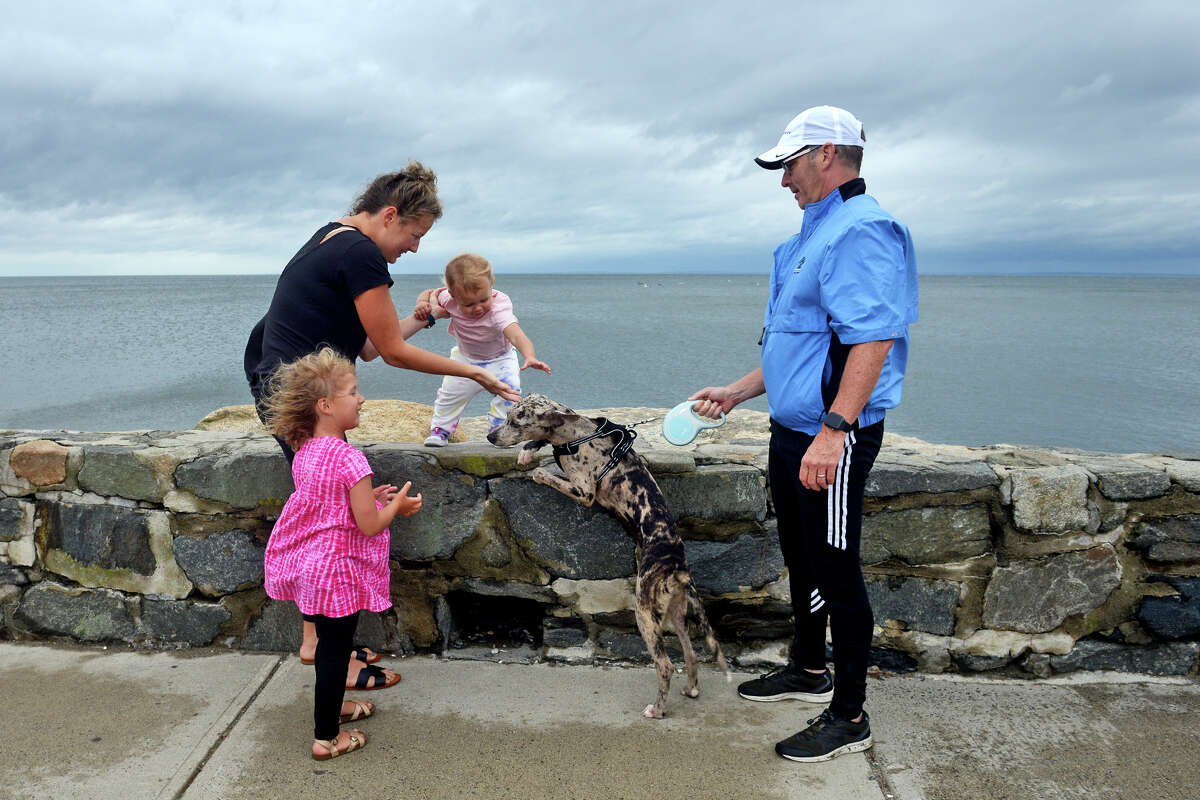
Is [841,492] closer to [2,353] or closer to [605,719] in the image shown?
[605,719]

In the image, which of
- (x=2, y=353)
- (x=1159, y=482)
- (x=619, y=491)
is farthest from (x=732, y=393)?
(x=2, y=353)

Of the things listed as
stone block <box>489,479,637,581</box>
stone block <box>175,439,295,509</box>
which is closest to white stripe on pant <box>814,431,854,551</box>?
stone block <box>489,479,637,581</box>

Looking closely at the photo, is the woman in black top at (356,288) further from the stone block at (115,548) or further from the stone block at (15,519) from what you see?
the stone block at (15,519)

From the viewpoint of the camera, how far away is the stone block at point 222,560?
3.75 meters

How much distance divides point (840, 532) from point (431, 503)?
1.79 m

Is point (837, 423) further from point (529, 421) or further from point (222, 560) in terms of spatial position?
point (222, 560)

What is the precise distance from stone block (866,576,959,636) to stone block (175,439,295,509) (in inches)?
104

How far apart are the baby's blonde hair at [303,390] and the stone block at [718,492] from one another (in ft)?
4.72

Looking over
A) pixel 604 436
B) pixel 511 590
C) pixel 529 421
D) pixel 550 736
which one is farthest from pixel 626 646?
pixel 529 421

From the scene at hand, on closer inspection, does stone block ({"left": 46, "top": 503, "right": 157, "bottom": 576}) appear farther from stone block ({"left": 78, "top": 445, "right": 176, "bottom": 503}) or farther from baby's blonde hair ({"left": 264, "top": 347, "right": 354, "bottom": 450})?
baby's blonde hair ({"left": 264, "top": 347, "right": 354, "bottom": 450})

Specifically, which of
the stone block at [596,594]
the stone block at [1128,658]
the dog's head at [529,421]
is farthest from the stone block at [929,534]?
the dog's head at [529,421]

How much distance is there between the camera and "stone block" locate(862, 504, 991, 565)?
3.49m

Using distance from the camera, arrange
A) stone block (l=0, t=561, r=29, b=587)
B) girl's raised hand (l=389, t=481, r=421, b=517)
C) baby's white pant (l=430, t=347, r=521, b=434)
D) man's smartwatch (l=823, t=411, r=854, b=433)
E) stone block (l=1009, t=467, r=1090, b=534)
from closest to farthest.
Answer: man's smartwatch (l=823, t=411, r=854, b=433), girl's raised hand (l=389, t=481, r=421, b=517), stone block (l=1009, t=467, r=1090, b=534), stone block (l=0, t=561, r=29, b=587), baby's white pant (l=430, t=347, r=521, b=434)

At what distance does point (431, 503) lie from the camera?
12.0 ft
